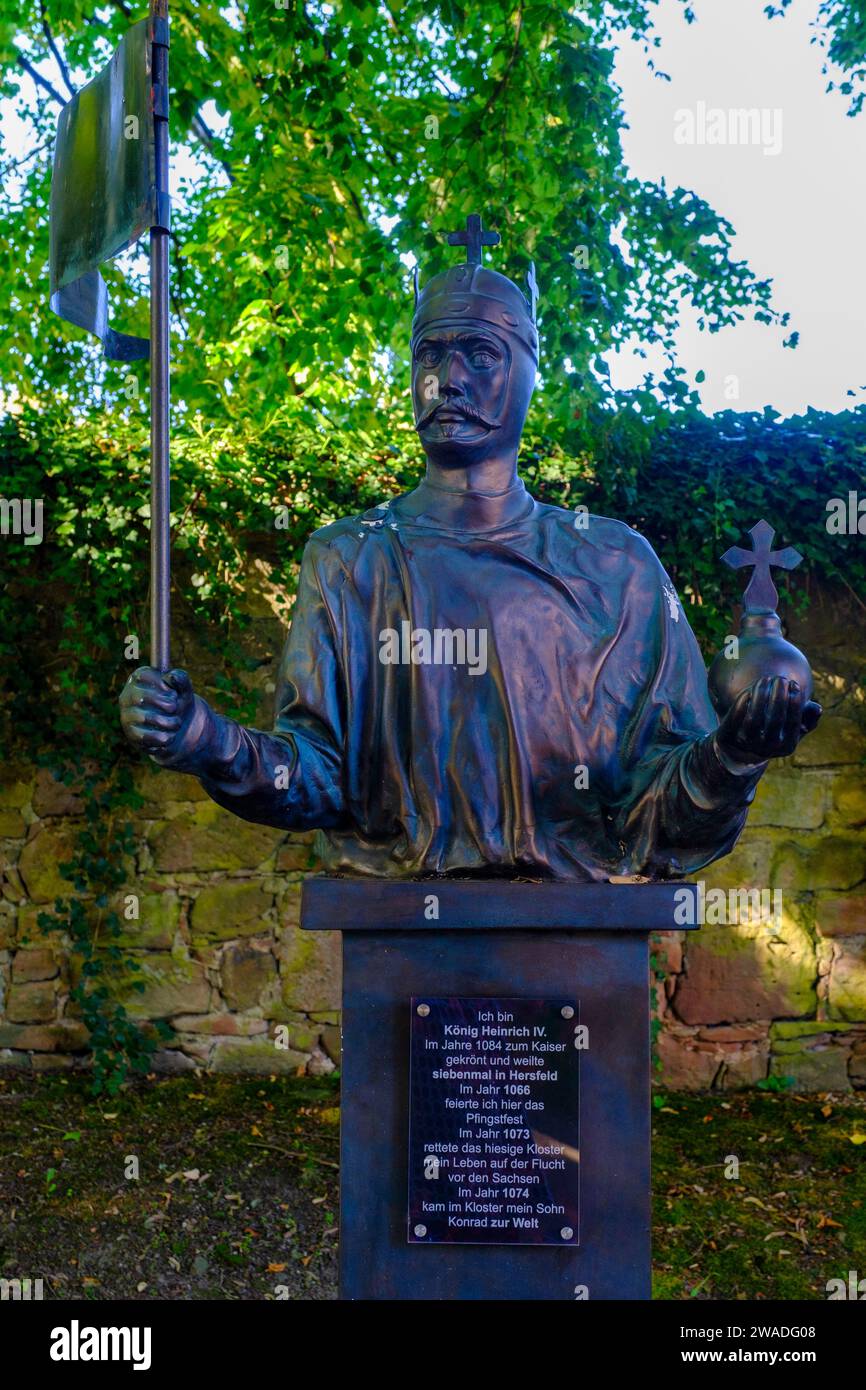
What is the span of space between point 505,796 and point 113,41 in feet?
25.2

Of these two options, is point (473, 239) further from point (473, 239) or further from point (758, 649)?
point (758, 649)

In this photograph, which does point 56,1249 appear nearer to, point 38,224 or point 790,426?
point 790,426

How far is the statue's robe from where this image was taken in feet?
8.20

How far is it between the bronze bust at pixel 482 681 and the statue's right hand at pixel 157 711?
157mm

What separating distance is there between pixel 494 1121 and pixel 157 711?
3.33 feet

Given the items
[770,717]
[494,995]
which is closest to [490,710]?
[494,995]

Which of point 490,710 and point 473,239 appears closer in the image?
point 490,710

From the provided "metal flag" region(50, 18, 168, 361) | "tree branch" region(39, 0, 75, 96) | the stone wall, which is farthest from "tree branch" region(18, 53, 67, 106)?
"metal flag" region(50, 18, 168, 361)

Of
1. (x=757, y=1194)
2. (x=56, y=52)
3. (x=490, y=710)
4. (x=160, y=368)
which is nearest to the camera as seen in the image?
(x=160, y=368)

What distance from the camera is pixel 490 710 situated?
2578mm

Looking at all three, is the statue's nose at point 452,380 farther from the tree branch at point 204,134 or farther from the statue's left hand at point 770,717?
the tree branch at point 204,134

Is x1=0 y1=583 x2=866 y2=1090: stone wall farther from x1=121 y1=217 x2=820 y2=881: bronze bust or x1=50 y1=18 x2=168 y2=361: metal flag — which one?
x1=50 y1=18 x2=168 y2=361: metal flag

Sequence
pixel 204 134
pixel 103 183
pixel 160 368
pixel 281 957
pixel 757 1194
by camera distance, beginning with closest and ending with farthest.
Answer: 1. pixel 160 368
2. pixel 103 183
3. pixel 757 1194
4. pixel 281 957
5. pixel 204 134

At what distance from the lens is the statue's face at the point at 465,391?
269cm
